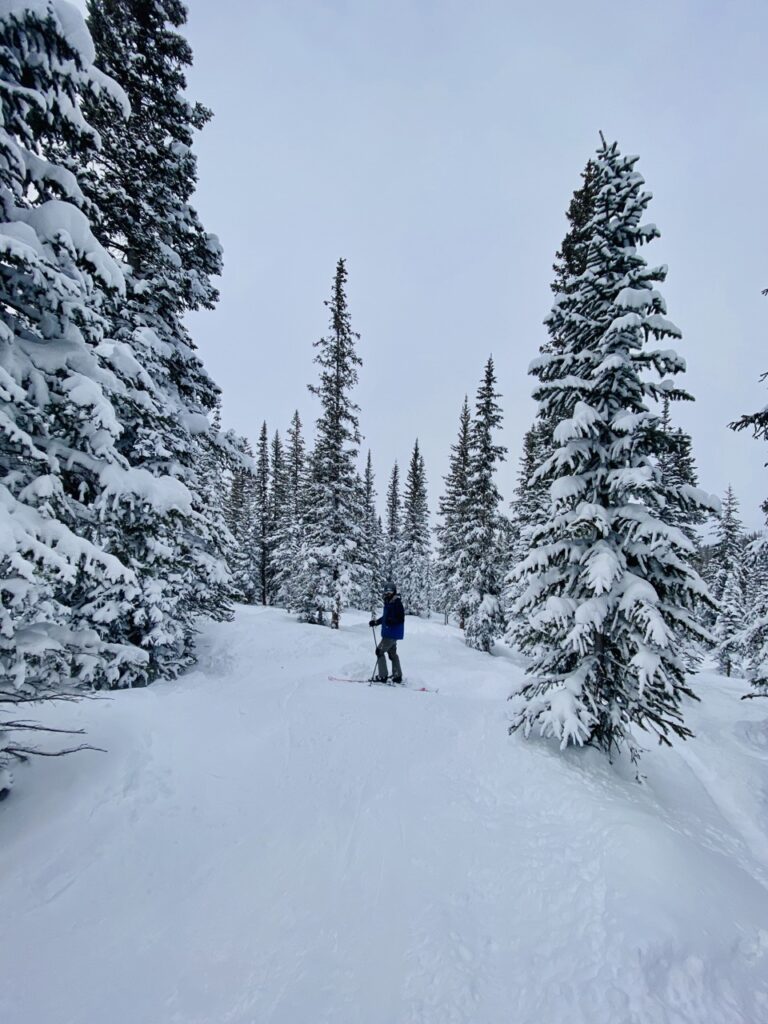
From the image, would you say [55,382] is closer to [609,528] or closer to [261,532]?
[609,528]

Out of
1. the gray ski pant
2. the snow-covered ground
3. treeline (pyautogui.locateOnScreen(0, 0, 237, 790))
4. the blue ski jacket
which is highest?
treeline (pyautogui.locateOnScreen(0, 0, 237, 790))

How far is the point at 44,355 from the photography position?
14.9ft

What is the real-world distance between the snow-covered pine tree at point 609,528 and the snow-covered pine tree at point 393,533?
36.9 m

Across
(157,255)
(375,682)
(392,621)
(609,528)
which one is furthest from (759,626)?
(157,255)

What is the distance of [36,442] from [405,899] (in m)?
5.89

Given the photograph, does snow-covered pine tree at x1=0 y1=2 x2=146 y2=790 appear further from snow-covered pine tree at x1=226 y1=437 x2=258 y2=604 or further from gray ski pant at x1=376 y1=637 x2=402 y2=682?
snow-covered pine tree at x1=226 y1=437 x2=258 y2=604

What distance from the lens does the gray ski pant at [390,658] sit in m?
10.1

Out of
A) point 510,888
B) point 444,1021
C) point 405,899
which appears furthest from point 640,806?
point 444,1021

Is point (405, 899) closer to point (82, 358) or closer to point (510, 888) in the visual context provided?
point (510, 888)

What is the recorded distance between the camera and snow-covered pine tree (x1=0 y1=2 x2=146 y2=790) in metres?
3.91

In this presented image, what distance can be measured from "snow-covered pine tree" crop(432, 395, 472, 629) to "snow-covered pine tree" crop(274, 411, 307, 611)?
28.8 feet

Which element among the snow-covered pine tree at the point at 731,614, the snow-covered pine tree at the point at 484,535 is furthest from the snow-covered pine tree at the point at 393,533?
the snow-covered pine tree at the point at 731,614

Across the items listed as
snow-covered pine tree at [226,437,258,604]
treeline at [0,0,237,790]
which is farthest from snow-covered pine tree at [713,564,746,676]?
treeline at [0,0,237,790]

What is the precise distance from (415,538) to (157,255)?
35.2m
